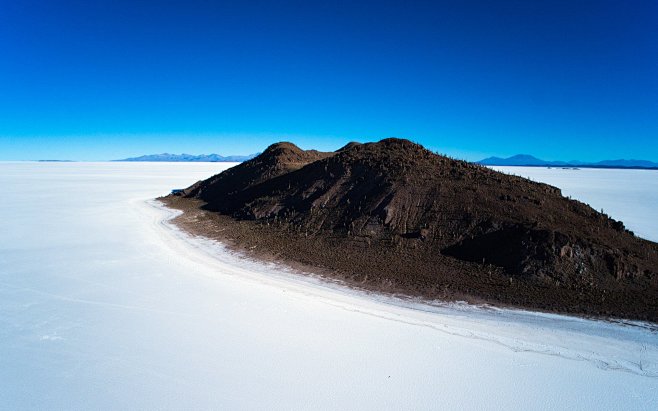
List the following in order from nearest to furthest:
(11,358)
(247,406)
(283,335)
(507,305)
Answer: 1. (247,406)
2. (11,358)
3. (283,335)
4. (507,305)

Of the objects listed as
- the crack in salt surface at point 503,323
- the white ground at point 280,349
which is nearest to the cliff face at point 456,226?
the crack in salt surface at point 503,323

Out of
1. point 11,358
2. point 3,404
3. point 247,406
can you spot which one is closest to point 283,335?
point 247,406

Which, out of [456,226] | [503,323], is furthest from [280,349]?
[456,226]

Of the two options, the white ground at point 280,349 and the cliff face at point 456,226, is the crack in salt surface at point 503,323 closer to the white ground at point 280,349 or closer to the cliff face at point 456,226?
the white ground at point 280,349

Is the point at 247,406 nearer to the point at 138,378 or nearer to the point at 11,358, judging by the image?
the point at 138,378

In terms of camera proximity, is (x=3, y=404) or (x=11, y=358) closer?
(x=3, y=404)

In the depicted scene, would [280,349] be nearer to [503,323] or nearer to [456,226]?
[503,323]

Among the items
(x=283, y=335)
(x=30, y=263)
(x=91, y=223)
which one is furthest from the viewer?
(x=91, y=223)
